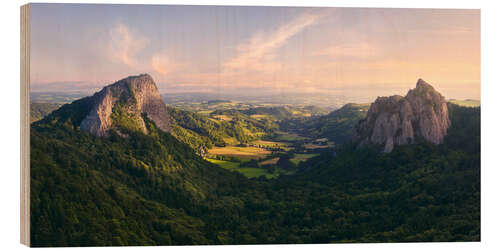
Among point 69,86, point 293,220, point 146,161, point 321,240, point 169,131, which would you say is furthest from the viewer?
point 169,131

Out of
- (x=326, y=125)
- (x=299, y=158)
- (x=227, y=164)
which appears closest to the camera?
(x=227, y=164)

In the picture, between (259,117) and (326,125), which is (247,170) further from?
(326,125)

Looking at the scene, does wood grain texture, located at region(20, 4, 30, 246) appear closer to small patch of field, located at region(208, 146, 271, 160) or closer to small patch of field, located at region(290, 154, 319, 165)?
small patch of field, located at region(208, 146, 271, 160)

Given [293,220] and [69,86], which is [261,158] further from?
[69,86]

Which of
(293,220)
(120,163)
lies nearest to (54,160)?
(120,163)

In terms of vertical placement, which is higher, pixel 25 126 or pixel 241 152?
pixel 25 126

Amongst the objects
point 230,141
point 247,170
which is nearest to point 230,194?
point 247,170

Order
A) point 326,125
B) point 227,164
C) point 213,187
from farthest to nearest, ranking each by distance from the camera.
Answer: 1. point 326,125
2. point 227,164
3. point 213,187

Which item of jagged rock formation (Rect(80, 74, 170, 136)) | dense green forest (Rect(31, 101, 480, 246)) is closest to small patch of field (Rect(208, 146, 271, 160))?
dense green forest (Rect(31, 101, 480, 246))
